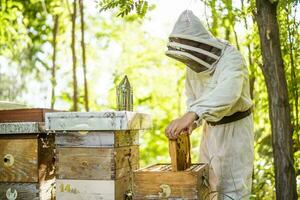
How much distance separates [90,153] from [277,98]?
3.84ft

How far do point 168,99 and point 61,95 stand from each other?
2.04m

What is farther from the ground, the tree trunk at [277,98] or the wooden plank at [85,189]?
the tree trunk at [277,98]

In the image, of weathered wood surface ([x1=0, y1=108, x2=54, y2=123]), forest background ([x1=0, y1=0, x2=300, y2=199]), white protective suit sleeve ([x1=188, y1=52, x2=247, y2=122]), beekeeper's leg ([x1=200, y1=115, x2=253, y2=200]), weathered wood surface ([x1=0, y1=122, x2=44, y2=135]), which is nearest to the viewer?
white protective suit sleeve ([x1=188, y1=52, x2=247, y2=122])

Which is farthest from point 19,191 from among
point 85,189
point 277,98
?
point 277,98

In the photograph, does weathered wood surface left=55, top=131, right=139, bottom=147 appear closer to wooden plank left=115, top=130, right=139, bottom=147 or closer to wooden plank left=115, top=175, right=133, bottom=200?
wooden plank left=115, top=130, right=139, bottom=147

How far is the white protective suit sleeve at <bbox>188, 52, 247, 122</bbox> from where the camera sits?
228 centimetres

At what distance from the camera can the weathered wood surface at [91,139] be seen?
2520mm

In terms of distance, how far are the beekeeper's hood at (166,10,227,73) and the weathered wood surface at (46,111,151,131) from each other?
0.43 meters

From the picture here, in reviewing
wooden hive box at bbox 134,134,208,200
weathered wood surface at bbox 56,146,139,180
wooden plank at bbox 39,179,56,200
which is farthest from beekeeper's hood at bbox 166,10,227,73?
wooden plank at bbox 39,179,56,200

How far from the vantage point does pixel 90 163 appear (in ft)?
8.30

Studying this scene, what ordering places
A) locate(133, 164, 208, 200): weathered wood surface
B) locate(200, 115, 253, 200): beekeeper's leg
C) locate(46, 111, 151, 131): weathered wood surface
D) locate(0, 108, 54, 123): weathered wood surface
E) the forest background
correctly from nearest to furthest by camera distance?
locate(133, 164, 208, 200): weathered wood surface → locate(46, 111, 151, 131): weathered wood surface → locate(200, 115, 253, 200): beekeeper's leg → locate(0, 108, 54, 123): weathered wood surface → the forest background

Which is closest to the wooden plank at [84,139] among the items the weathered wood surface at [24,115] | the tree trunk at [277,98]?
the weathered wood surface at [24,115]

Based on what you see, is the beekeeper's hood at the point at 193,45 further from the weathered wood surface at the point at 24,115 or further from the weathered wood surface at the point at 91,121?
the weathered wood surface at the point at 24,115

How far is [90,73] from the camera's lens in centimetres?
871
